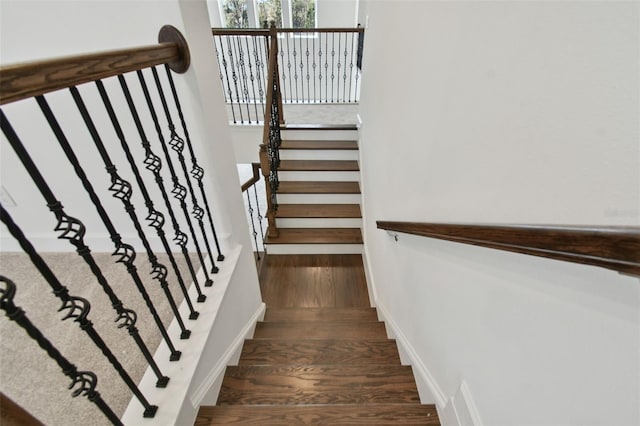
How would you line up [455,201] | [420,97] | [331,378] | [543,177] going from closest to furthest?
[543,177]
[455,201]
[420,97]
[331,378]

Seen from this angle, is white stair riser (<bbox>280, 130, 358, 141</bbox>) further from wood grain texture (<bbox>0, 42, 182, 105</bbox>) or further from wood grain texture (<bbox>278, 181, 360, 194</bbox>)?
wood grain texture (<bbox>0, 42, 182, 105</bbox>)

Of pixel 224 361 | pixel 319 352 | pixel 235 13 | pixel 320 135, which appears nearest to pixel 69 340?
pixel 224 361

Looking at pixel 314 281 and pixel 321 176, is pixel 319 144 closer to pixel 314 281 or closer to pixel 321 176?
pixel 321 176

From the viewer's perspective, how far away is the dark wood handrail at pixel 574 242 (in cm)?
40

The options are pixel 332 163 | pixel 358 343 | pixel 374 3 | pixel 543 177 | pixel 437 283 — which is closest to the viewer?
pixel 543 177

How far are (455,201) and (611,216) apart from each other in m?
0.55

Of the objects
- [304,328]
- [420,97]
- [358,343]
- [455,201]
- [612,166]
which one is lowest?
[304,328]

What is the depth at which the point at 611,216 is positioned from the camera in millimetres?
490

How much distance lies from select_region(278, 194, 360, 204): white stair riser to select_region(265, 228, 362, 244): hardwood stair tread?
1.11 ft

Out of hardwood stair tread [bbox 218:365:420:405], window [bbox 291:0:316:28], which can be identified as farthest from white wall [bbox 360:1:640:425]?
window [bbox 291:0:316:28]

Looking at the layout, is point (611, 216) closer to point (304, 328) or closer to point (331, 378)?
point (331, 378)

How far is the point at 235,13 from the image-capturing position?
19.0 ft

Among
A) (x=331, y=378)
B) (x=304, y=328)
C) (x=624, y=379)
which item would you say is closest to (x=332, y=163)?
(x=304, y=328)

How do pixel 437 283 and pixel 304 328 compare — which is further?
pixel 304 328
